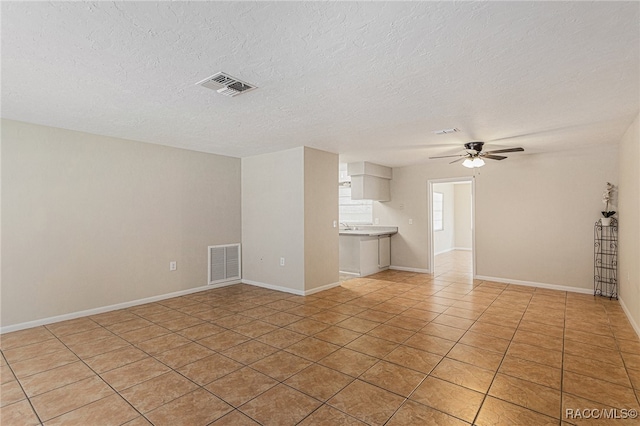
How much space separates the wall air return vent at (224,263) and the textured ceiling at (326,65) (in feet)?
7.94

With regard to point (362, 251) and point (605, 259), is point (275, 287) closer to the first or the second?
point (362, 251)

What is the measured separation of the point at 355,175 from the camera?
6914mm

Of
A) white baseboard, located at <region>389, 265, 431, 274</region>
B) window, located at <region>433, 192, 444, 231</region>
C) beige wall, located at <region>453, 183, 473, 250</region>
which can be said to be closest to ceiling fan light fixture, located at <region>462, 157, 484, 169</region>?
white baseboard, located at <region>389, 265, 431, 274</region>

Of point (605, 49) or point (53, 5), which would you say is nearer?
point (53, 5)

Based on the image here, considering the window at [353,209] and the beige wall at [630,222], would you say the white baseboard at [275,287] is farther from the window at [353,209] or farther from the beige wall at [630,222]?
the beige wall at [630,222]

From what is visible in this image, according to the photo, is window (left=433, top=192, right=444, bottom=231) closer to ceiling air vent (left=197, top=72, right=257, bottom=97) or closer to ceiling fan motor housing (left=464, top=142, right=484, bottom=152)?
ceiling fan motor housing (left=464, top=142, right=484, bottom=152)

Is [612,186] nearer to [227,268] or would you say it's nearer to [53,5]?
[227,268]

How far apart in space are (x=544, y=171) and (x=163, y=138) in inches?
248

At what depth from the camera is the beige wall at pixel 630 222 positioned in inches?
137

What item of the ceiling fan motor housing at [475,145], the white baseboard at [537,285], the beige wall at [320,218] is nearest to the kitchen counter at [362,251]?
the beige wall at [320,218]

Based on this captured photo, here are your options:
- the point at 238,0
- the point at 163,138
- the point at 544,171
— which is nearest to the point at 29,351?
the point at 163,138

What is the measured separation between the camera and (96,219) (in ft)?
14.1

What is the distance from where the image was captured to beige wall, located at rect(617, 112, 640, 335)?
3.48 metres

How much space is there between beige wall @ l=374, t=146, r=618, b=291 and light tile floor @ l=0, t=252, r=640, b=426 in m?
1.01
